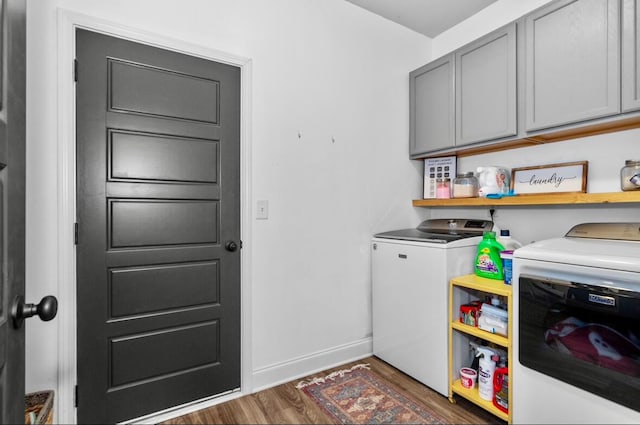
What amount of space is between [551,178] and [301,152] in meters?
1.60

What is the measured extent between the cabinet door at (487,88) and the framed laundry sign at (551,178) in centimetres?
34

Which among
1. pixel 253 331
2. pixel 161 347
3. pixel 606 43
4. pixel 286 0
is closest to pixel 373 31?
pixel 286 0

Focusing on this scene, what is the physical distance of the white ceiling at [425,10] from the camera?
2.36 metres

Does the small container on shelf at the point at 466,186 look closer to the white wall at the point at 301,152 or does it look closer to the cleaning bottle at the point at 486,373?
the white wall at the point at 301,152

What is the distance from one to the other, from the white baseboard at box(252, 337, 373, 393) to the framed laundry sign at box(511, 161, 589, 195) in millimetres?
1559

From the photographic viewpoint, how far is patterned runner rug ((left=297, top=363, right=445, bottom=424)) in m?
1.74

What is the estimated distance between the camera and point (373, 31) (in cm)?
250

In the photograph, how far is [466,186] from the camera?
2.38 metres

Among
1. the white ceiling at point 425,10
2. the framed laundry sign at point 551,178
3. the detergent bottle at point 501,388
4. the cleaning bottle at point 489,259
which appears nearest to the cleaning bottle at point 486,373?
the detergent bottle at point 501,388

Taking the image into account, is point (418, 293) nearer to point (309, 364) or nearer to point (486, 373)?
point (486, 373)

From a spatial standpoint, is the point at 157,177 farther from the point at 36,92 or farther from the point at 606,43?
the point at 606,43

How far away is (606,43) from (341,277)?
1.99 meters

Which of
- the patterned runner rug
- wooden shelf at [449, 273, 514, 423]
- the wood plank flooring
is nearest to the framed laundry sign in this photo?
wooden shelf at [449, 273, 514, 423]

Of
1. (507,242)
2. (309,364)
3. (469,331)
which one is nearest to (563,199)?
(507,242)
